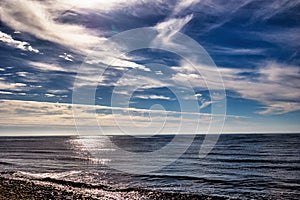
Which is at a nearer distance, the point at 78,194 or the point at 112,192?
the point at 78,194

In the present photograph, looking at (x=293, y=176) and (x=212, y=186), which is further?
(x=293, y=176)

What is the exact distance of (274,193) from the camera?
26.0 m

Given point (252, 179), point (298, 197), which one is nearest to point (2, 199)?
point (298, 197)

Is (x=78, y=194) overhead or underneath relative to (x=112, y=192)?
overhead

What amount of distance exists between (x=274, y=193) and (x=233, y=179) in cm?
697

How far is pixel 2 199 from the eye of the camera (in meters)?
19.1

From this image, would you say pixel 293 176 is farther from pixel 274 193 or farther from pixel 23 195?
pixel 23 195

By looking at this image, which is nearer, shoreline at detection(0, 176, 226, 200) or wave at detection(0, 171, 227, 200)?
shoreline at detection(0, 176, 226, 200)

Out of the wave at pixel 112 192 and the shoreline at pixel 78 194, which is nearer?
the shoreline at pixel 78 194

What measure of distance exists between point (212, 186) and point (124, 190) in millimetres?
9203

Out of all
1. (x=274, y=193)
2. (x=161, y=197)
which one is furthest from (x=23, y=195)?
Answer: (x=274, y=193)

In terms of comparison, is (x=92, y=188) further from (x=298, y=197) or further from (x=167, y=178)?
(x=298, y=197)

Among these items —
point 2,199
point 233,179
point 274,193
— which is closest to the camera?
point 2,199

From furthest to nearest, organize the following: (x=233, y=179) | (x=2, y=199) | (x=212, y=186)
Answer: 1. (x=233, y=179)
2. (x=212, y=186)
3. (x=2, y=199)
